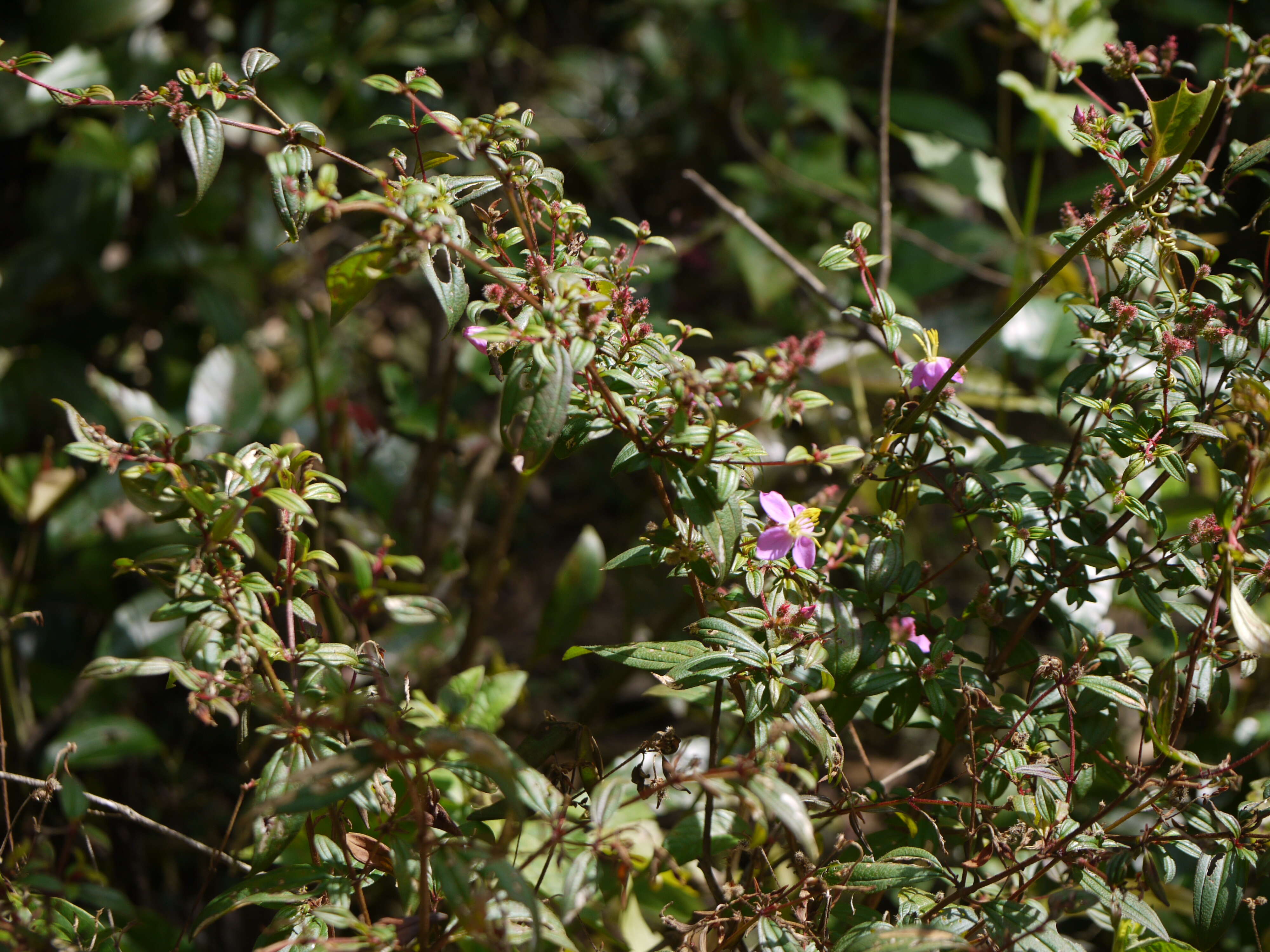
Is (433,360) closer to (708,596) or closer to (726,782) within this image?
(708,596)

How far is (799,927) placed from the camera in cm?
64

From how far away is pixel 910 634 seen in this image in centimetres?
75

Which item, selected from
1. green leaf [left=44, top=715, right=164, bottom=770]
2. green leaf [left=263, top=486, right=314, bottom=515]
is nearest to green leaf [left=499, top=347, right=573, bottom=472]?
Result: green leaf [left=263, top=486, right=314, bottom=515]

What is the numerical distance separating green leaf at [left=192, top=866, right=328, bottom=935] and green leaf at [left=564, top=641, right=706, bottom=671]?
0.22 metres

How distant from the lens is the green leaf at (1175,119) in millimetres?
645

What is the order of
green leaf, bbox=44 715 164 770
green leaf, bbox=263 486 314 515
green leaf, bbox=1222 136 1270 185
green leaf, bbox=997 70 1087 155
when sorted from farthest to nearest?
green leaf, bbox=997 70 1087 155, green leaf, bbox=44 715 164 770, green leaf, bbox=1222 136 1270 185, green leaf, bbox=263 486 314 515

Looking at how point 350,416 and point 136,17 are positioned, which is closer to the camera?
point 350,416

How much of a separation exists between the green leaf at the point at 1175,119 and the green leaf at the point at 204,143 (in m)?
0.63

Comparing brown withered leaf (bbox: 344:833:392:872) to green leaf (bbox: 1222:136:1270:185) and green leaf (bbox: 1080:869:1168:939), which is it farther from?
green leaf (bbox: 1222:136:1270:185)

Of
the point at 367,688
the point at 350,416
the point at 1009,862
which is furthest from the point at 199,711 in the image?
the point at 350,416

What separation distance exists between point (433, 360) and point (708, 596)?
98 centimetres

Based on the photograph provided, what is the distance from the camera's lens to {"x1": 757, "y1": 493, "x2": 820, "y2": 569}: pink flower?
2.13 ft

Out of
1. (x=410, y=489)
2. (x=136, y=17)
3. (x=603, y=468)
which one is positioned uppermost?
(x=136, y=17)

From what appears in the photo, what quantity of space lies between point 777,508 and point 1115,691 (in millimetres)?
265
